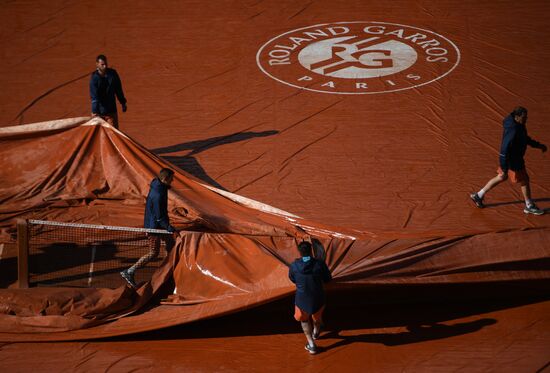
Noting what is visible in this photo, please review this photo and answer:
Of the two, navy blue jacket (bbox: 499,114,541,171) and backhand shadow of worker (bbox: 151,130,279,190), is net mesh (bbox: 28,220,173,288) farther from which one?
navy blue jacket (bbox: 499,114,541,171)

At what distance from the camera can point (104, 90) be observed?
1459cm

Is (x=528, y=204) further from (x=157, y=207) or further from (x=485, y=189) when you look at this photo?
(x=157, y=207)

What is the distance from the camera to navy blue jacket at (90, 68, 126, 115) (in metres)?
14.5

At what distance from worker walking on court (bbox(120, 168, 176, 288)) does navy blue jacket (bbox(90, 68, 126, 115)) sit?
362 cm

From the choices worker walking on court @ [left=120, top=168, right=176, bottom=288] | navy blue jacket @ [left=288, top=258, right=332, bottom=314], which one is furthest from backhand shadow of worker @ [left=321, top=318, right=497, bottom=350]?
worker walking on court @ [left=120, top=168, right=176, bottom=288]

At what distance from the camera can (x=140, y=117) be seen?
16484mm

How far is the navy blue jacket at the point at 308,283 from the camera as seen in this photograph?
32.7ft

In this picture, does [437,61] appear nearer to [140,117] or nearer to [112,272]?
[140,117]

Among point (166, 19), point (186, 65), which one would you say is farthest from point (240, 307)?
point (166, 19)

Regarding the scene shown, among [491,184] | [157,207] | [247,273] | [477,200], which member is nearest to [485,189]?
[491,184]

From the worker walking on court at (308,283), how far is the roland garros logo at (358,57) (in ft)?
24.3

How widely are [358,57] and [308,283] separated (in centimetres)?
886

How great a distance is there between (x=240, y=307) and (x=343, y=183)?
14.1 ft

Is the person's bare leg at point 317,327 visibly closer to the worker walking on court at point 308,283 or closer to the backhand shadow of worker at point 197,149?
the worker walking on court at point 308,283
